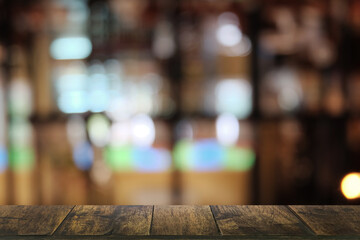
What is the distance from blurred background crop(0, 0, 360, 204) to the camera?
11.3 ft

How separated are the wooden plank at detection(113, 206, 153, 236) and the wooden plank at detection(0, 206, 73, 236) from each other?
0.13 meters

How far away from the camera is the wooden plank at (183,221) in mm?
814

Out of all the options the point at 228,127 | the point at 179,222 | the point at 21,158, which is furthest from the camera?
the point at 21,158

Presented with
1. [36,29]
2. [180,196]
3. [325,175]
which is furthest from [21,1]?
[325,175]

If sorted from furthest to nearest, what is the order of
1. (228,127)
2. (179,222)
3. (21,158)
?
(21,158) → (228,127) → (179,222)

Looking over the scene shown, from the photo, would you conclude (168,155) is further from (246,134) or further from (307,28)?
(307,28)

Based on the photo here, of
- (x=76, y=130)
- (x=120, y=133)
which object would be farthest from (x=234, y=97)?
(x=76, y=130)

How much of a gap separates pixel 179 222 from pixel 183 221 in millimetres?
11

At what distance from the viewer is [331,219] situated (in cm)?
89

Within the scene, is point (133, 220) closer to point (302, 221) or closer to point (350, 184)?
point (302, 221)

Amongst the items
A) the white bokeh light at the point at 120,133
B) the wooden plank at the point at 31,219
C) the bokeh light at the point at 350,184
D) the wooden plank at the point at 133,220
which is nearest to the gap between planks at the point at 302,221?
the wooden plank at the point at 133,220

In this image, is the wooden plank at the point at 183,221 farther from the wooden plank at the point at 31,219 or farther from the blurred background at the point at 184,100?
the blurred background at the point at 184,100

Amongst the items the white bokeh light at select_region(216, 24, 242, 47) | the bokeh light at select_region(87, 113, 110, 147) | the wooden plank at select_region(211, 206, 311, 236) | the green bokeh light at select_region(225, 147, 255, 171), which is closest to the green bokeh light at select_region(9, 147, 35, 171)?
the bokeh light at select_region(87, 113, 110, 147)

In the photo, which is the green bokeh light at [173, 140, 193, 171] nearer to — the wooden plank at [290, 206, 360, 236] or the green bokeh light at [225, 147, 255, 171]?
the green bokeh light at [225, 147, 255, 171]
